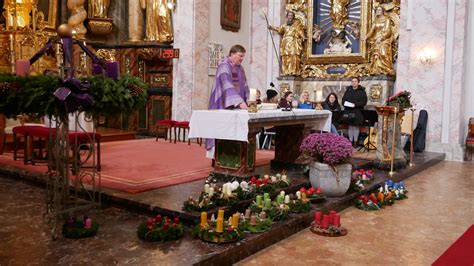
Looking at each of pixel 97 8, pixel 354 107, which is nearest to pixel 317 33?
pixel 354 107

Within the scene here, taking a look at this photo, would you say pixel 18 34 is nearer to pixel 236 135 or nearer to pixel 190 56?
pixel 190 56

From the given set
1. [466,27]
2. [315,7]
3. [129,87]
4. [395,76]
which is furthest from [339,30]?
[129,87]

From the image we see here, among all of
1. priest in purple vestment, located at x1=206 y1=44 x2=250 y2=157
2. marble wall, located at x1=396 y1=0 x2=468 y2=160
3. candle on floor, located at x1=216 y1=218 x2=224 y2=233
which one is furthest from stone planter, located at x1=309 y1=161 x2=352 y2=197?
marble wall, located at x1=396 y1=0 x2=468 y2=160

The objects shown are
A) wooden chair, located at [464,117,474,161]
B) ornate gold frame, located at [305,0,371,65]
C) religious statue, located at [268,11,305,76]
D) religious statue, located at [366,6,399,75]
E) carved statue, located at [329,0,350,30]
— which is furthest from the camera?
religious statue, located at [268,11,305,76]

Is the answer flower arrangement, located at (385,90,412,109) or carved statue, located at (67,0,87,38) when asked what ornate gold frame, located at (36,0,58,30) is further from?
flower arrangement, located at (385,90,412,109)

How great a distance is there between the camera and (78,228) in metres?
4.19

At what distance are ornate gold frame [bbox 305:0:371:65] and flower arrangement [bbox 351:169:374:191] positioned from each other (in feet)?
18.6

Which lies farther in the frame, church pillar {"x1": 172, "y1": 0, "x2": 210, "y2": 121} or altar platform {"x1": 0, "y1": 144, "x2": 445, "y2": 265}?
church pillar {"x1": 172, "y1": 0, "x2": 210, "y2": 121}

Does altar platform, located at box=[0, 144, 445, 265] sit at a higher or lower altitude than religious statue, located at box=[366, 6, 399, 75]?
lower

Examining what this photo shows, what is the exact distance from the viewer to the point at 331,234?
502cm

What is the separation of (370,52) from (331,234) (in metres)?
8.41

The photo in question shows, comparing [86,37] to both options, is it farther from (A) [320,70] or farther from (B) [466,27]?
(B) [466,27]

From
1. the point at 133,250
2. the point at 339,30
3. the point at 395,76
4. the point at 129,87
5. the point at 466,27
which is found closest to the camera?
the point at 133,250

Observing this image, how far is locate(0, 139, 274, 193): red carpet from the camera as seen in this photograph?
6.09m
